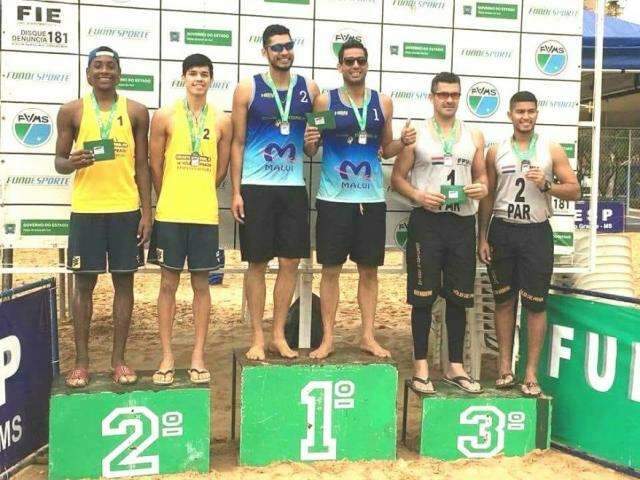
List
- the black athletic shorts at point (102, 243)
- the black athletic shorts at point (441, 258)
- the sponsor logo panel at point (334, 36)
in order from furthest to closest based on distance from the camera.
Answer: the sponsor logo panel at point (334, 36) < the black athletic shorts at point (441, 258) < the black athletic shorts at point (102, 243)

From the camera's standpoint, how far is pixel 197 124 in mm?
4020

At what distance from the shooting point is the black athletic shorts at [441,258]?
4.20 m

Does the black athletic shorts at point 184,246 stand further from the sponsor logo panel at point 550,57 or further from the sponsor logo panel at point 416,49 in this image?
the sponsor logo panel at point 550,57

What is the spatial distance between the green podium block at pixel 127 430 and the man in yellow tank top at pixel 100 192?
0.16m

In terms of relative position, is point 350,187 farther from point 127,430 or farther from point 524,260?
point 127,430

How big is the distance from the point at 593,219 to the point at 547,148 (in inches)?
40.3

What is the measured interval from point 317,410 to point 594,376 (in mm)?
1703

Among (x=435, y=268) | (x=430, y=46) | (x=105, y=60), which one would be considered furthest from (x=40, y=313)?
(x=430, y=46)

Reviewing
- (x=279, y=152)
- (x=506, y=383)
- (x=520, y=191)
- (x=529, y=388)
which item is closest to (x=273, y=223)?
(x=279, y=152)

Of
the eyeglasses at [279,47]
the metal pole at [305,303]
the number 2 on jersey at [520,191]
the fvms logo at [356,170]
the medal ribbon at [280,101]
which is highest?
the eyeglasses at [279,47]

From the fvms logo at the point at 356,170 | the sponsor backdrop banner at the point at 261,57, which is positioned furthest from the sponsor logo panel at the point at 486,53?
the fvms logo at the point at 356,170

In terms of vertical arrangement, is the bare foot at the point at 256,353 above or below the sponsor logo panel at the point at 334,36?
below

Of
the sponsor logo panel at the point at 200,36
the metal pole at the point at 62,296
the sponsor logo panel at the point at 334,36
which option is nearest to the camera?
the sponsor logo panel at the point at 200,36

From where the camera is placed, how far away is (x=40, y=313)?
13.1ft
